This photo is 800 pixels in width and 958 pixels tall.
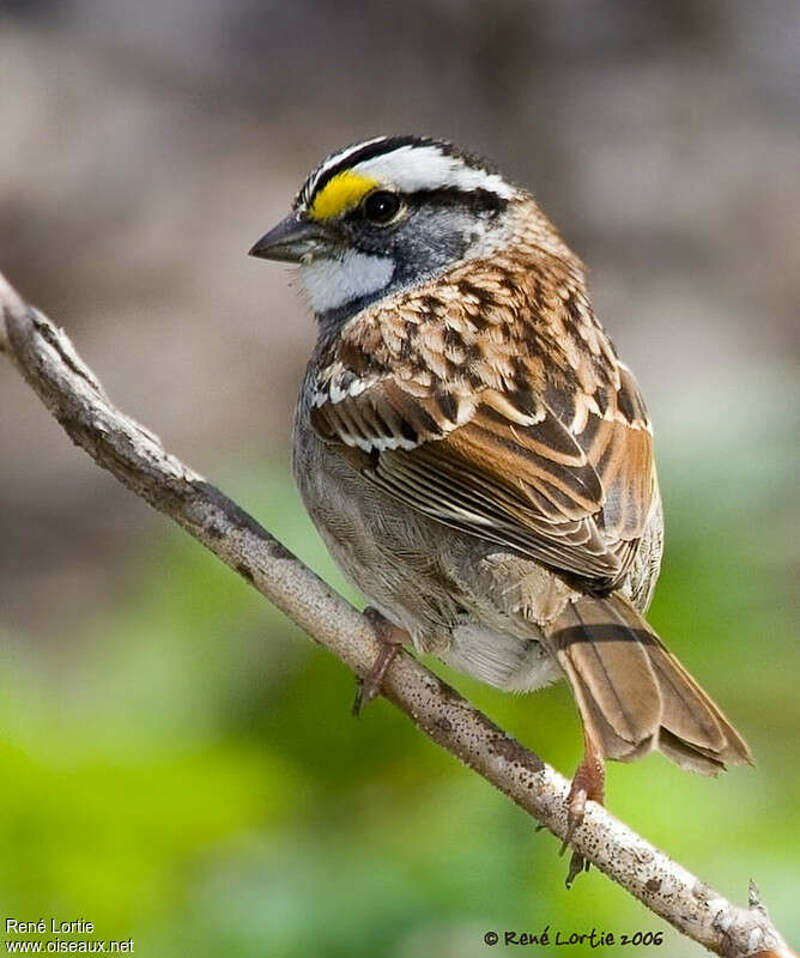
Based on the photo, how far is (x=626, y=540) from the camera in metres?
3.06

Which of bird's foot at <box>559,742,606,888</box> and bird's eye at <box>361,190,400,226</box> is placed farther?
bird's eye at <box>361,190,400,226</box>

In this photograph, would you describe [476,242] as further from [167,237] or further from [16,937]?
[167,237]

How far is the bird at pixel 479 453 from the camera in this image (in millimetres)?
2893

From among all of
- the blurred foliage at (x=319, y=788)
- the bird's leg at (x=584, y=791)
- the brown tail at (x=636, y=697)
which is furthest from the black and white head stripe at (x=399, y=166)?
the bird's leg at (x=584, y=791)

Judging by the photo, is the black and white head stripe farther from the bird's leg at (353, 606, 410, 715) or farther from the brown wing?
the bird's leg at (353, 606, 410, 715)

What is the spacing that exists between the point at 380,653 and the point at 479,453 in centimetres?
38

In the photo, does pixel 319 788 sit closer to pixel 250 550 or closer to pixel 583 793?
pixel 250 550

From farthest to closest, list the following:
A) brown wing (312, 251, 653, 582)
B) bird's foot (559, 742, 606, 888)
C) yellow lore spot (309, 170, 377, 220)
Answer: yellow lore spot (309, 170, 377, 220) < brown wing (312, 251, 653, 582) < bird's foot (559, 742, 606, 888)

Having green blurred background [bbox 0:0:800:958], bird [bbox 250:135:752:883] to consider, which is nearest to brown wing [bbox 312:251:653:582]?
bird [bbox 250:135:752:883]

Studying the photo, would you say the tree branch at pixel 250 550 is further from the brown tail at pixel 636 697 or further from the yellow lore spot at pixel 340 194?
the yellow lore spot at pixel 340 194

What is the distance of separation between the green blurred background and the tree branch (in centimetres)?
46

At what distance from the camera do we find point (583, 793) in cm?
275

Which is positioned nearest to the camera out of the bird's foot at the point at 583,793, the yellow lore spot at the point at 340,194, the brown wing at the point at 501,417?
the bird's foot at the point at 583,793

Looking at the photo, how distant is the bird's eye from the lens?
3.73 meters
